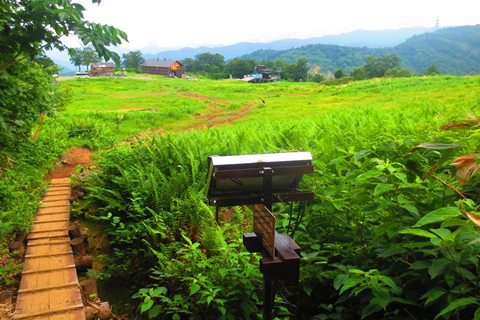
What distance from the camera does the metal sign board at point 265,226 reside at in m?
2.30

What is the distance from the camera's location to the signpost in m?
2.32

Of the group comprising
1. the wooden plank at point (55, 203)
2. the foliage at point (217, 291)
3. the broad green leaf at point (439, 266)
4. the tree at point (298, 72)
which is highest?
the broad green leaf at point (439, 266)

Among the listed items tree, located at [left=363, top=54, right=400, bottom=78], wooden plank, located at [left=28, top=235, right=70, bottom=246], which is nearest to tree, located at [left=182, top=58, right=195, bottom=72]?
tree, located at [left=363, top=54, right=400, bottom=78]

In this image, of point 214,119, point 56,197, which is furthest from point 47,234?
point 214,119

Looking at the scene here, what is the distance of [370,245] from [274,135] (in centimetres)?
464

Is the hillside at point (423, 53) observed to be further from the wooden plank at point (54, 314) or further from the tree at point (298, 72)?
the wooden plank at point (54, 314)

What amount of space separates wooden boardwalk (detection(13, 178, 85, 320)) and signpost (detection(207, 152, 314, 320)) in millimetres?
2113

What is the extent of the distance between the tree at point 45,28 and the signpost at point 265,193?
1.98 metres

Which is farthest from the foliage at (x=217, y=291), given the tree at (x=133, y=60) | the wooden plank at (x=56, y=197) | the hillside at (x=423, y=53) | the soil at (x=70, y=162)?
the tree at (x=133, y=60)

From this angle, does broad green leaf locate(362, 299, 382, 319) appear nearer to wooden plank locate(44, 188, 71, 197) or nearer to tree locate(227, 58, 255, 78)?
wooden plank locate(44, 188, 71, 197)

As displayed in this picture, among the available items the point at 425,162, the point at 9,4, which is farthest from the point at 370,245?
the point at 9,4

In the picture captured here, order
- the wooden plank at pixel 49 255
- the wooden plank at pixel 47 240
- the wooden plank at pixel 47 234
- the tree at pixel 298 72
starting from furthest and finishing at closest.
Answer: the tree at pixel 298 72
the wooden plank at pixel 47 234
the wooden plank at pixel 47 240
the wooden plank at pixel 49 255

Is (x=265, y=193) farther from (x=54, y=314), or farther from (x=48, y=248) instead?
(x=48, y=248)

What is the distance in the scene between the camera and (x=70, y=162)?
35.7 ft
